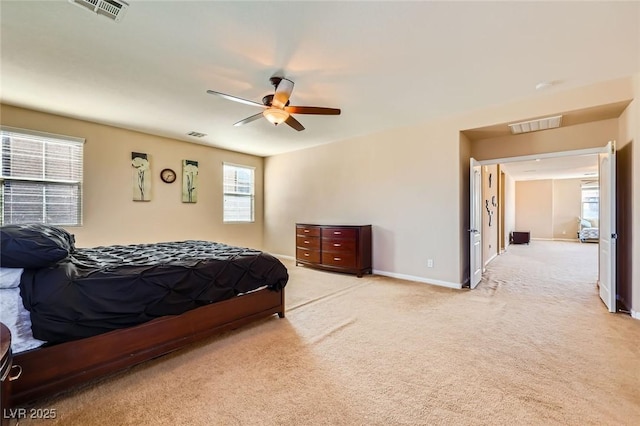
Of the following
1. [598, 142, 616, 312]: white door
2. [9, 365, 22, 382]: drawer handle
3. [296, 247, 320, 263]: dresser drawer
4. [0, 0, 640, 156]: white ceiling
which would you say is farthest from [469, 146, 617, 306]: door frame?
[9, 365, 22, 382]: drawer handle

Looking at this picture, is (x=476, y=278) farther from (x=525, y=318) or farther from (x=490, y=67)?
(x=490, y=67)

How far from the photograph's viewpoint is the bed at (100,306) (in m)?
1.62

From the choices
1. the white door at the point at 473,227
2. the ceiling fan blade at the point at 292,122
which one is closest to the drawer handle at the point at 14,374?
the ceiling fan blade at the point at 292,122

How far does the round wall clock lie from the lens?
525 centimetres

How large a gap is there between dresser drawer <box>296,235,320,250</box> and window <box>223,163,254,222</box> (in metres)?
1.76

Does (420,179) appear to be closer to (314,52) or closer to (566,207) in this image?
(314,52)

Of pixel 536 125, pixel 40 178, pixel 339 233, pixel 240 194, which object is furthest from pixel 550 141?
pixel 40 178

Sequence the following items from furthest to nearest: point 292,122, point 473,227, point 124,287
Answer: point 473,227 < point 292,122 < point 124,287

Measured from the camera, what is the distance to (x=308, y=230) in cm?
552

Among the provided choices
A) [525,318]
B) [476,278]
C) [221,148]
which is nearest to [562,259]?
[476,278]

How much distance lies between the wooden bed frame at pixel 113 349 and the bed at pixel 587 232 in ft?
40.6

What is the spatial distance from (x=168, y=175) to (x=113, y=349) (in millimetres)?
4114

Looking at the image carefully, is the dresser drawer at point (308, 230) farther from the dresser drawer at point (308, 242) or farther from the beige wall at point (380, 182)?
the beige wall at point (380, 182)

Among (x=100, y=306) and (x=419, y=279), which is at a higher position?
(x=100, y=306)
